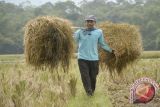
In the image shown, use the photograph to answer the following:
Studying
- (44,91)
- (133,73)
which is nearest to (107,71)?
(133,73)

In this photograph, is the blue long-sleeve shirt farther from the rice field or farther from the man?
the rice field

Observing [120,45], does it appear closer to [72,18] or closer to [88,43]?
[88,43]

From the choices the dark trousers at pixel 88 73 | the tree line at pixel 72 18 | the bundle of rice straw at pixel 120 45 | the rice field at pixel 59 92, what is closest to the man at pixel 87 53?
the dark trousers at pixel 88 73

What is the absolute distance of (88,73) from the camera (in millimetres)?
9500

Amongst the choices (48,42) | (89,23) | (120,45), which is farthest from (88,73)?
(120,45)

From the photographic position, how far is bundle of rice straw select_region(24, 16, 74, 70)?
1244 centimetres

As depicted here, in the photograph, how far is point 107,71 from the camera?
13195 mm

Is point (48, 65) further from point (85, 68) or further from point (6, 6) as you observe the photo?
point (6, 6)

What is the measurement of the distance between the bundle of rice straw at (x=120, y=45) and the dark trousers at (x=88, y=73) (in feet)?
9.96

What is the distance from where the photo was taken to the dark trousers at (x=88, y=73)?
9.39 meters

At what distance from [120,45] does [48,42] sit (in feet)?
6.39

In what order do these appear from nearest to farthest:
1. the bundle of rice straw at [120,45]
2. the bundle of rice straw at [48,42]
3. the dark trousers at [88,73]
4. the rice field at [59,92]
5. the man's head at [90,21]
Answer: the rice field at [59,92]
the man's head at [90,21]
the dark trousers at [88,73]
the bundle of rice straw at [48,42]
the bundle of rice straw at [120,45]

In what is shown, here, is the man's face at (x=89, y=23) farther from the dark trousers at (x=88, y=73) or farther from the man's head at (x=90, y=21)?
the dark trousers at (x=88, y=73)

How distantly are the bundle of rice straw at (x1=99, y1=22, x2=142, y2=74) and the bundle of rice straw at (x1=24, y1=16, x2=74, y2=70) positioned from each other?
1010 millimetres
